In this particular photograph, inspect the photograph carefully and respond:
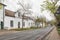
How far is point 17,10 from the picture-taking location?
70312 millimetres

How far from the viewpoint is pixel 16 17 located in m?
70.8

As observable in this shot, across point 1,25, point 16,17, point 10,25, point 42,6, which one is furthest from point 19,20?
point 42,6

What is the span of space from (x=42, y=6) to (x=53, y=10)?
24.3ft

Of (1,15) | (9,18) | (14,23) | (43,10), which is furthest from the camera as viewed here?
(14,23)

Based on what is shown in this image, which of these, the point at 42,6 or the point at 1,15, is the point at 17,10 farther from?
the point at 42,6

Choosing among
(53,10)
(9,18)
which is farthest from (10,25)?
(53,10)

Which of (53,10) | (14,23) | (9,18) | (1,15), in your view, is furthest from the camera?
(14,23)

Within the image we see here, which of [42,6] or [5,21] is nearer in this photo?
[42,6]

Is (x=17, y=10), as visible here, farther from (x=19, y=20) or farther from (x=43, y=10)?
(x=43, y=10)

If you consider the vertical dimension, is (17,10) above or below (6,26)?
above

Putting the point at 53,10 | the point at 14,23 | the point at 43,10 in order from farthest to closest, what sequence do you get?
the point at 14,23 → the point at 43,10 → the point at 53,10

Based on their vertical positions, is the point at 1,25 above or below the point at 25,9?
below

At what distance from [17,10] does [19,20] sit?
5036mm

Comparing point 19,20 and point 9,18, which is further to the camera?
point 19,20
